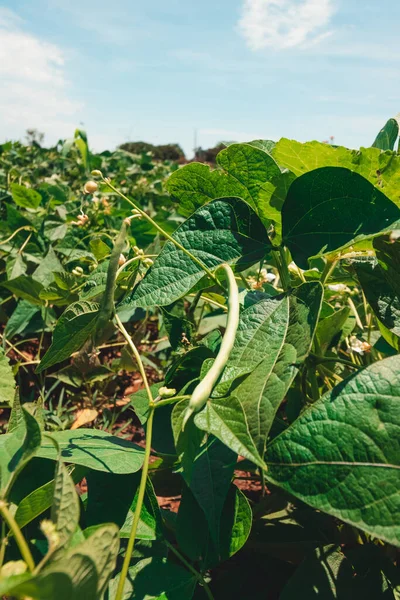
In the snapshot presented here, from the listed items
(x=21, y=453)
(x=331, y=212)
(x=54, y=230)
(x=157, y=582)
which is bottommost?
(x=157, y=582)

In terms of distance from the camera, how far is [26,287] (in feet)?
4.56

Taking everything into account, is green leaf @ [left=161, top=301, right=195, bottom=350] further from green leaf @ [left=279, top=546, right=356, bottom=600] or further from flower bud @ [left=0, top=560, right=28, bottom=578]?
flower bud @ [left=0, top=560, right=28, bottom=578]

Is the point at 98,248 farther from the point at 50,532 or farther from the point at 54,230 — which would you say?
the point at 50,532

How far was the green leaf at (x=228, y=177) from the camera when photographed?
2.22 ft

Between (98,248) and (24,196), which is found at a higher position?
(24,196)

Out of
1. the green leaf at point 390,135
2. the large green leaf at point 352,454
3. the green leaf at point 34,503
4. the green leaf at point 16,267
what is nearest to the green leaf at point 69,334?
the green leaf at point 34,503

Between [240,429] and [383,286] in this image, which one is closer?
[240,429]

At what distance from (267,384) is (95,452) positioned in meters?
0.27

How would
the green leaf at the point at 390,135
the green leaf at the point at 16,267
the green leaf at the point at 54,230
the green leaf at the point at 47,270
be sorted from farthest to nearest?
the green leaf at the point at 54,230 → the green leaf at the point at 16,267 → the green leaf at the point at 47,270 → the green leaf at the point at 390,135

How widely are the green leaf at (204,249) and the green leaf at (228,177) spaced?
5 centimetres

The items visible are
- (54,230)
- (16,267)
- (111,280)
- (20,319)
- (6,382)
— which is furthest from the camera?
(54,230)

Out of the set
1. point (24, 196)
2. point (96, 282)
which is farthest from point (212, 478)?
point (24, 196)

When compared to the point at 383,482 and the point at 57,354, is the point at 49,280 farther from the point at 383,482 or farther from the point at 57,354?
the point at 383,482

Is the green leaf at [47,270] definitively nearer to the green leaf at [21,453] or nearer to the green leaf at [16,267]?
the green leaf at [16,267]
